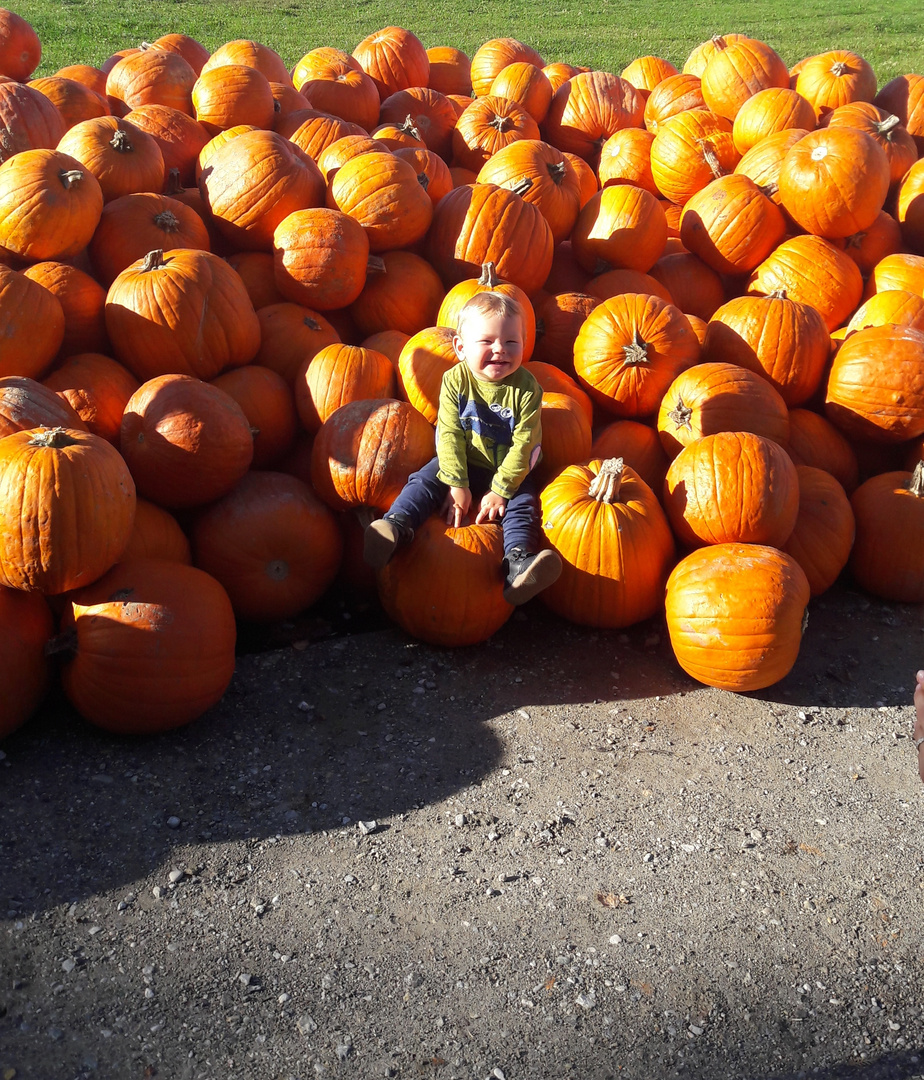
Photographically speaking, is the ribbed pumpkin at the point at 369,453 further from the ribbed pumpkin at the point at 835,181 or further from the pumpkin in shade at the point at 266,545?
the ribbed pumpkin at the point at 835,181

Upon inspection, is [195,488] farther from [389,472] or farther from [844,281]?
[844,281]

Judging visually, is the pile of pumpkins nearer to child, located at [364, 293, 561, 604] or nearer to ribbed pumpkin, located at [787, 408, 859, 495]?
→ ribbed pumpkin, located at [787, 408, 859, 495]

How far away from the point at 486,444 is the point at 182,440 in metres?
1.34

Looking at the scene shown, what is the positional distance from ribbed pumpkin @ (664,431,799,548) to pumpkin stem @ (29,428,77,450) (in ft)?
8.53

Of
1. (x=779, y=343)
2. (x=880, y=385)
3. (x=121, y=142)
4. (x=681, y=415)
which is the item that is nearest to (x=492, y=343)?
(x=681, y=415)

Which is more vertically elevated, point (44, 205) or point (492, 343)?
point (44, 205)

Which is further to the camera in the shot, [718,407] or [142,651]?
[718,407]

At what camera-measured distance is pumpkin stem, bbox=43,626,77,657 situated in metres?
3.47

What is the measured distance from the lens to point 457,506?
4113mm

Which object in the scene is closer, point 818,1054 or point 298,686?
point 818,1054

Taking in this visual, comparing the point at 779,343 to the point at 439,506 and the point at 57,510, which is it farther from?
the point at 57,510

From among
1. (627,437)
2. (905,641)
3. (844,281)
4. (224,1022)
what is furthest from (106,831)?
(844,281)

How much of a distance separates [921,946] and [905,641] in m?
1.83

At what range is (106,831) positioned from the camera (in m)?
3.16
